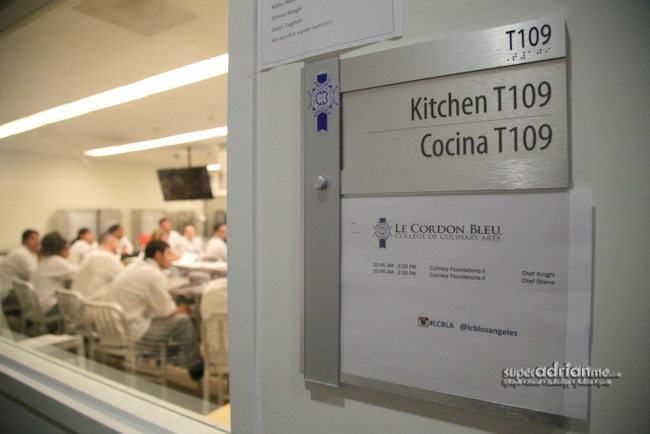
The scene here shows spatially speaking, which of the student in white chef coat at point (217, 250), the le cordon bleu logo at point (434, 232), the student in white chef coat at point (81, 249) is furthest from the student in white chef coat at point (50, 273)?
the le cordon bleu logo at point (434, 232)

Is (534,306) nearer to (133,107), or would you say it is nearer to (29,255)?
(133,107)

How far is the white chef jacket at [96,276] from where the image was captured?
2910mm

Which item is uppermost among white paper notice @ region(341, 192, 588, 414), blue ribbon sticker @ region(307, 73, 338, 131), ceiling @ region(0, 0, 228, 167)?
ceiling @ region(0, 0, 228, 167)

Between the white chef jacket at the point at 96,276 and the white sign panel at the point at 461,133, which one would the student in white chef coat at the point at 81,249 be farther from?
the white sign panel at the point at 461,133

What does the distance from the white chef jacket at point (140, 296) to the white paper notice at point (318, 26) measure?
7.69 ft

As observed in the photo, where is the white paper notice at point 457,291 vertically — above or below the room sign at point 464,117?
below

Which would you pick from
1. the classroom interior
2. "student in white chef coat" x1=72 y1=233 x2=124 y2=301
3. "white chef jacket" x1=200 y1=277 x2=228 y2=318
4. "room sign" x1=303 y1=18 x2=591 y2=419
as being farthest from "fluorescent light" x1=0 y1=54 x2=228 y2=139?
"room sign" x1=303 y1=18 x2=591 y2=419

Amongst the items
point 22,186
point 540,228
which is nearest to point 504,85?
point 540,228

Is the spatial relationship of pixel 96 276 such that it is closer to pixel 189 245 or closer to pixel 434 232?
pixel 189 245

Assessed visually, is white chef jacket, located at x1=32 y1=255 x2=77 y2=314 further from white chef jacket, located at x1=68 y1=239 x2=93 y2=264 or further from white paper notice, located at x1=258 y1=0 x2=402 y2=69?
white paper notice, located at x1=258 y1=0 x2=402 y2=69

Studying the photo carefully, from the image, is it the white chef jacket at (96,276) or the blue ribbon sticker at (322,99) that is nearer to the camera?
the blue ribbon sticker at (322,99)

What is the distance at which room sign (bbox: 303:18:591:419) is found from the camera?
393 millimetres

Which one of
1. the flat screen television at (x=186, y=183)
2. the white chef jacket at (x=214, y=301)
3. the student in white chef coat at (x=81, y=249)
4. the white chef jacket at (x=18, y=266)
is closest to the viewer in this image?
the white chef jacket at (x=214, y=301)

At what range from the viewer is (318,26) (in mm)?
542
